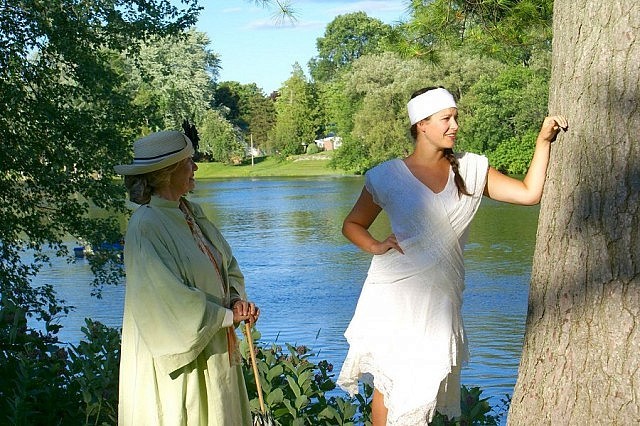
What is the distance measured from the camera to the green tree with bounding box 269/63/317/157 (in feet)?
265

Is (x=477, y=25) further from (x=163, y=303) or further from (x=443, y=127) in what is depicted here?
(x=163, y=303)

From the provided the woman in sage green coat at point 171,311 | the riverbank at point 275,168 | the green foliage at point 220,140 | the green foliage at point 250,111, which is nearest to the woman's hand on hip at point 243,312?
the woman in sage green coat at point 171,311

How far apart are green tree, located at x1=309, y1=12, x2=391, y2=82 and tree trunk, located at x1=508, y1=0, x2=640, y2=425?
267 ft

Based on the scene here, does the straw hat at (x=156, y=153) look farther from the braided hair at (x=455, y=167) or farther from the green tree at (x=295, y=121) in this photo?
the green tree at (x=295, y=121)

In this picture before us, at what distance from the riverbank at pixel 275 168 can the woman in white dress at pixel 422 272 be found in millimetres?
58885

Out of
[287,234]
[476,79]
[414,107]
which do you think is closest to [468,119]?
[476,79]

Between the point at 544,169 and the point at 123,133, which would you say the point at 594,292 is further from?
the point at 123,133

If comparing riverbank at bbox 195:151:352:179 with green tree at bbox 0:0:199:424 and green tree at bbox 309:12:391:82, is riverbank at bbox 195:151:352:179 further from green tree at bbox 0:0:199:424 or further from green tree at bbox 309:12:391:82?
green tree at bbox 0:0:199:424

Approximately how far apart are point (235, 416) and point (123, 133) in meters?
7.11

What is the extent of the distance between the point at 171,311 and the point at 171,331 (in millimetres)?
63

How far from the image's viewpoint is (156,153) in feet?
10.8

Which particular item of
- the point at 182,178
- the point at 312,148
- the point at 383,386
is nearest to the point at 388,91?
the point at 312,148

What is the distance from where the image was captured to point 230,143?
232ft

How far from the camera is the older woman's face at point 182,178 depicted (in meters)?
3.37
